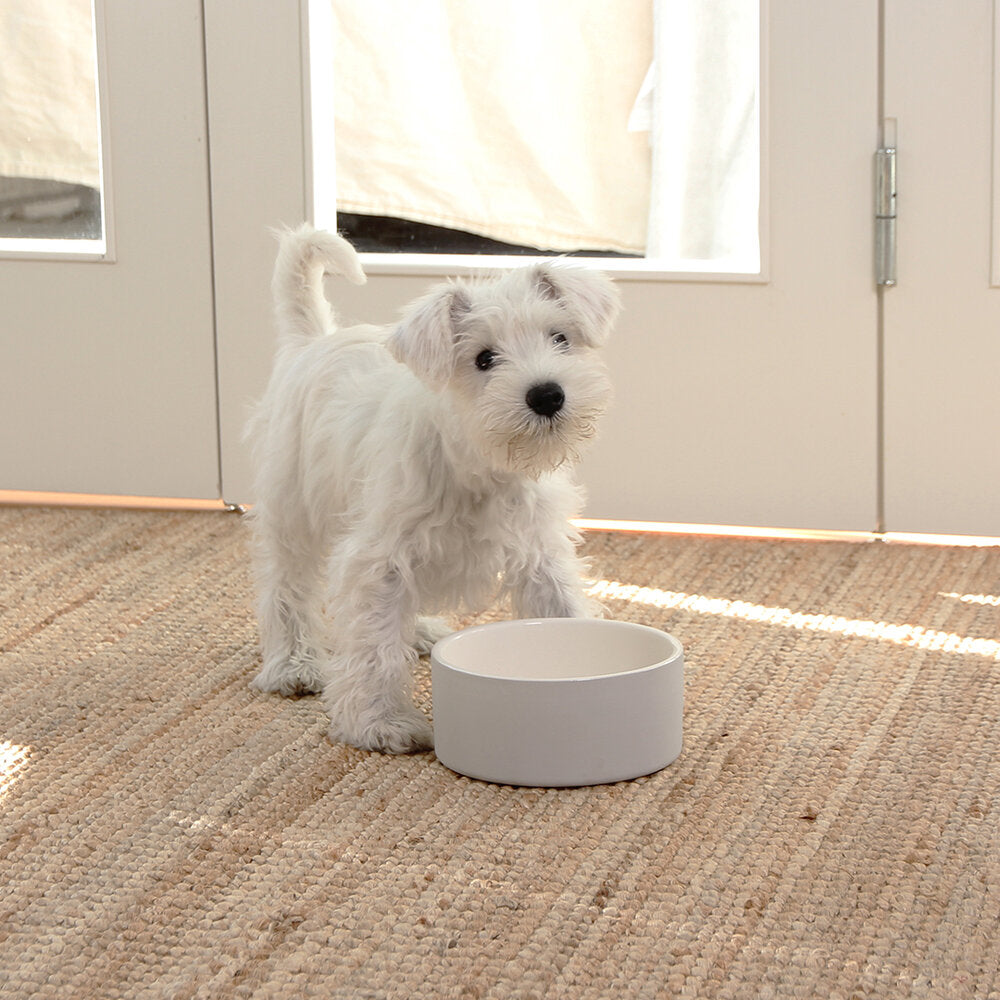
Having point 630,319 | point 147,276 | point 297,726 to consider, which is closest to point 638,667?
point 297,726

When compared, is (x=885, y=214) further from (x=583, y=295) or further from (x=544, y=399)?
(x=544, y=399)

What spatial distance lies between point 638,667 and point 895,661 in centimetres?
52

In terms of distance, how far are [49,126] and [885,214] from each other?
71.4 inches

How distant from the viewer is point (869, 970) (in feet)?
4.54

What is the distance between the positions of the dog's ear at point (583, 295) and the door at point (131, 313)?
1529 mm

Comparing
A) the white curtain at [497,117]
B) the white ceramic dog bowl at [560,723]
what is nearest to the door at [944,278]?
the white curtain at [497,117]

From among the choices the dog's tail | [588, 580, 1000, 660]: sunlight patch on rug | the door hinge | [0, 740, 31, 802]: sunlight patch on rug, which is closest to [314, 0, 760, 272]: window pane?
the door hinge

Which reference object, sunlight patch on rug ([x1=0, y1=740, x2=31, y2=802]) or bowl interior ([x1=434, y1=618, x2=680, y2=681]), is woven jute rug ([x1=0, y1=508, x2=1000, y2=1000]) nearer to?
sunlight patch on rug ([x1=0, y1=740, x2=31, y2=802])

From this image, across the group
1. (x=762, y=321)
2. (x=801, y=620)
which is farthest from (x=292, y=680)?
(x=762, y=321)

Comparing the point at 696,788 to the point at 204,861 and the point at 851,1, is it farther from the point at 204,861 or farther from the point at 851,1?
the point at 851,1

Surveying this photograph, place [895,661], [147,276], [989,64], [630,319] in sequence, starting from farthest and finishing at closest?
[147,276] < [630,319] < [989,64] < [895,661]

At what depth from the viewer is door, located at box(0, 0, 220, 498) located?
3178 mm

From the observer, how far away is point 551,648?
2.03 metres

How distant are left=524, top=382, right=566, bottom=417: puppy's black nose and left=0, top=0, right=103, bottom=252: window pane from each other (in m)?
1.83
